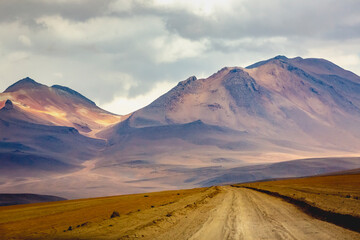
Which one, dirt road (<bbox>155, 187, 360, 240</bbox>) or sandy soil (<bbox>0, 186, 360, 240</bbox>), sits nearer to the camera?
dirt road (<bbox>155, 187, 360, 240</bbox>)

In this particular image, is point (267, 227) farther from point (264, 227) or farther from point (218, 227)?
point (218, 227)

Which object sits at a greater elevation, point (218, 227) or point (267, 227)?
point (218, 227)

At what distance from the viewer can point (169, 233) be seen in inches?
813

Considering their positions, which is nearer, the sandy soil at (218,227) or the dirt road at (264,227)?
the dirt road at (264,227)

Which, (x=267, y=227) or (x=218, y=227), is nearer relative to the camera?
(x=267, y=227)

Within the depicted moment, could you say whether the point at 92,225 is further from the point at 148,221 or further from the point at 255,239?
the point at 255,239

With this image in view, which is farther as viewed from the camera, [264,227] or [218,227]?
[218,227]

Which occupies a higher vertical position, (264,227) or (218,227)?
(218,227)

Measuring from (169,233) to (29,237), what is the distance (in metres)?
7.04

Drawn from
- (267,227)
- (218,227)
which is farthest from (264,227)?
(218,227)

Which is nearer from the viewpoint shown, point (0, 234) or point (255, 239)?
point (255, 239)

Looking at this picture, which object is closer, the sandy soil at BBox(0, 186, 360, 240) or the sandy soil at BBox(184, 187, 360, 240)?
the sandy soil at BBox(184, 187, 360, 240)

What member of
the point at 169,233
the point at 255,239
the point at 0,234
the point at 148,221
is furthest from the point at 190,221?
the point at 0,234

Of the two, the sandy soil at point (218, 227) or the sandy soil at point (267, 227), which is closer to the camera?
the sandy soil at point (267, 227)
